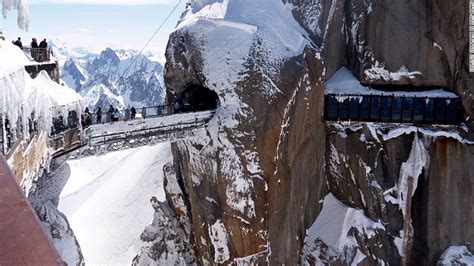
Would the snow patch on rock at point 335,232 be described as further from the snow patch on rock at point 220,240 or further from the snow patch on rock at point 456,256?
the snow patch on rock at point 220,240

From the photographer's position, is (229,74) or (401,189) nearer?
(229,74)

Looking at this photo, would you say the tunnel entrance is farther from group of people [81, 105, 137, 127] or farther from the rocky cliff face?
group of people [81, 105, 137, 127]

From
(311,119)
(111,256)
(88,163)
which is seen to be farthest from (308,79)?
(88,163)

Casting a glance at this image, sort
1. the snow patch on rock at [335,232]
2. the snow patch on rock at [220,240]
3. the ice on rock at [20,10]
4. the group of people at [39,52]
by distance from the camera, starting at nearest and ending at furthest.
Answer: the ice on rock at [20,10] → the group of people at [39,52] → the snow patch on rock at [220,240] → the snow patch on rock at [335,232]

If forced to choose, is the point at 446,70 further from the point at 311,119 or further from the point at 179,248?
the point at 179,248

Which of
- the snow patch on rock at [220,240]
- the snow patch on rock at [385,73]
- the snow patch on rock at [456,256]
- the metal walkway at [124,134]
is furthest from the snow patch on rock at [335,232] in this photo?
the metal walkway at [124,134]

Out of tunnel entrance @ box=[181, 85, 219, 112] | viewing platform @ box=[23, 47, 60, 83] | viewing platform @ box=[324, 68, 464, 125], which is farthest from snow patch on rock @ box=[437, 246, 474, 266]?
viewing platform @ box=[23, 47, 60, 83]

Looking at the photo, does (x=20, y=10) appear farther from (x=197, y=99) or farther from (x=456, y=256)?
(x=456, y=256)
